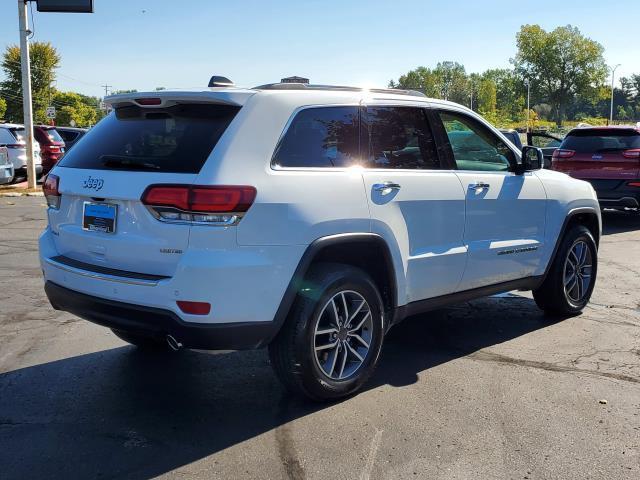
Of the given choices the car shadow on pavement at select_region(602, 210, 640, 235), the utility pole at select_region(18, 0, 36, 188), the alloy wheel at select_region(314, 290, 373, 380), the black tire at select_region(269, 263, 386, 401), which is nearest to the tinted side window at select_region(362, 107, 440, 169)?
the black tire at select_region(269, 263, 386, 401)

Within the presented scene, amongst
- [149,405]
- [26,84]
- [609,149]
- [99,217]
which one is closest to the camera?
[99,217]

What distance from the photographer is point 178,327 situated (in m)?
3.46

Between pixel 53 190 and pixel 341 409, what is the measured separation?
87.8 inches

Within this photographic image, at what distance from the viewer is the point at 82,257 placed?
3.92 m

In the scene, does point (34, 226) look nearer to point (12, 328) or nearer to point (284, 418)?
point (12, 328)

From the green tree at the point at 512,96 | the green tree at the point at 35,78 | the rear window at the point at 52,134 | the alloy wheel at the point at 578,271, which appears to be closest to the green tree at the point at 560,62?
the green tree at the point at 512,96

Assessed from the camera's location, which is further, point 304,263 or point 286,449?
point 304,263

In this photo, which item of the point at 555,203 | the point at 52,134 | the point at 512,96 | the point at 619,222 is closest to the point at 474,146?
the point at 555,203

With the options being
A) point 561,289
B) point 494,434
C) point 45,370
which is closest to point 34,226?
point 45,370

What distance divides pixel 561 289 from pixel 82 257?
407cm

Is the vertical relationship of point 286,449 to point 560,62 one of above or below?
below

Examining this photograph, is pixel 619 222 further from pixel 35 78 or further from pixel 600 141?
pixel 35 78

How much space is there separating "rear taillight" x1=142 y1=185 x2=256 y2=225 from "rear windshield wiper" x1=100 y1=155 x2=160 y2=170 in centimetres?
22

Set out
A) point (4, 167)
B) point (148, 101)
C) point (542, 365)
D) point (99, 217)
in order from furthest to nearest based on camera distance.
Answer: point (4, 167) < point (542, 365) < point (148, 101) < point (99, 217)
